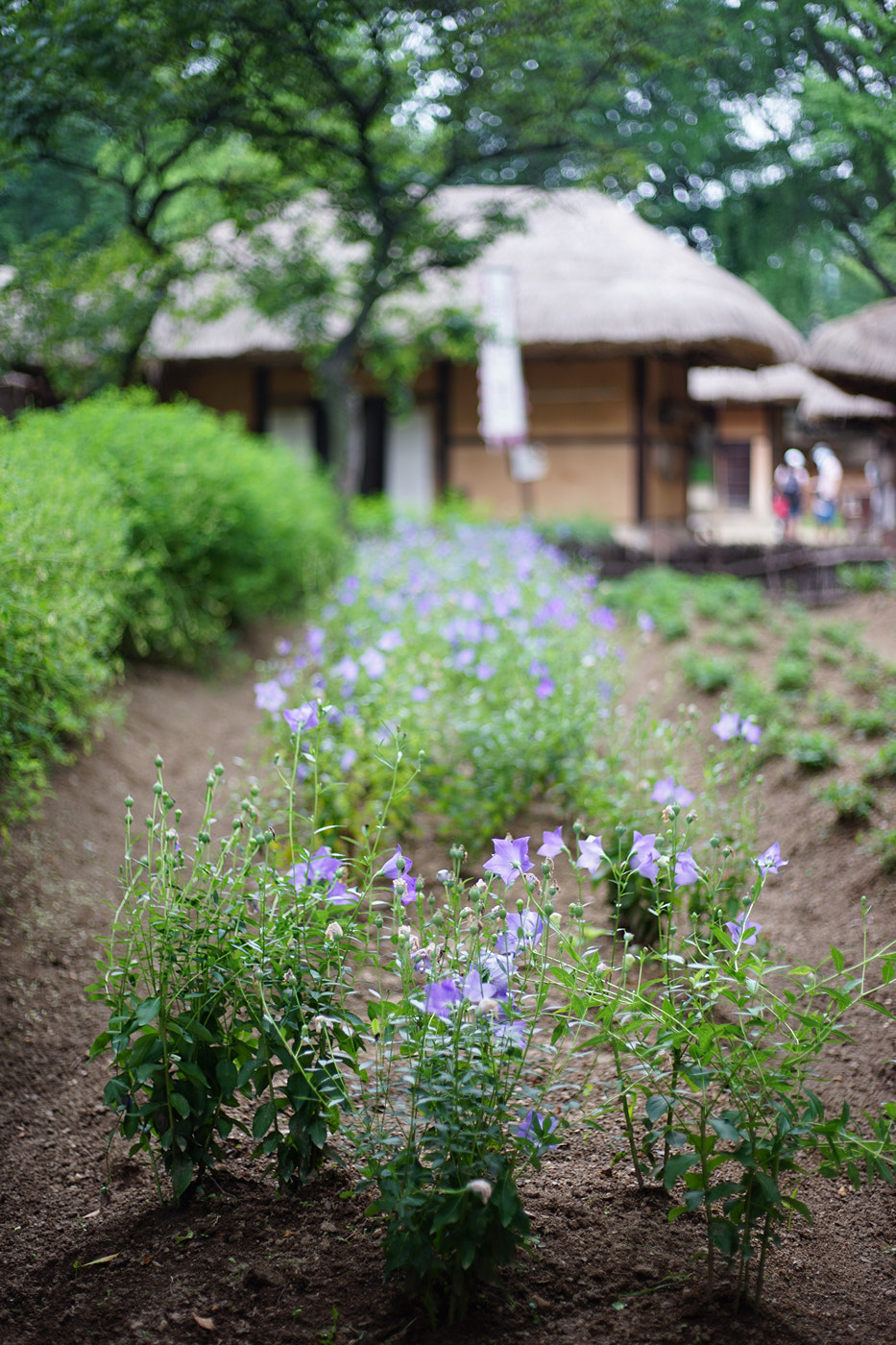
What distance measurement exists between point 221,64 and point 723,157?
232 centimetres

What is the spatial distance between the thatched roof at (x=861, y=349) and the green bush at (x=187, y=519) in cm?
425

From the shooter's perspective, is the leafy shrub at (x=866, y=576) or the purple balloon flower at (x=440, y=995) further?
the leafy shrub at (x=866, y=576)

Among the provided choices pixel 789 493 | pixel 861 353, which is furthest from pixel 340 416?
pixel 789 493

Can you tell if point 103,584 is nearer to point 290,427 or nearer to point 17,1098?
point 17,1098

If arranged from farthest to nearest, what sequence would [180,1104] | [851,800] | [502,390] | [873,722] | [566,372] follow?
[566,372] → [502,390] → [873,722] → [851,800] → [180,1104]

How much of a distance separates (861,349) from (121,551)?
6.30m

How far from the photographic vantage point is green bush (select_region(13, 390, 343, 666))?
487 cm

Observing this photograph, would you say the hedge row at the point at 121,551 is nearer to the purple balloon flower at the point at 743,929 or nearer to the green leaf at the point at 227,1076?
the green leaf at the point at 227,1076

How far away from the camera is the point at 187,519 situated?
515 centimetres

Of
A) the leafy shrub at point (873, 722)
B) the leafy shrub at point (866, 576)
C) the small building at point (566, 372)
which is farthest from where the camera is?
the small building at point (566, 372)

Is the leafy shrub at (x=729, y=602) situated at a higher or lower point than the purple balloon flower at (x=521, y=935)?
higher

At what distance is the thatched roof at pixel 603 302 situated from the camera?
10.7 meters

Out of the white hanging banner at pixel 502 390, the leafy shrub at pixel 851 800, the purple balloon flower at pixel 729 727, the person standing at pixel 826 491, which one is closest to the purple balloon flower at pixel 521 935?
the purple balloon flower at pixel 729 727

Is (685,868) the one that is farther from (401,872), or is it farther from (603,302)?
(603,302)
